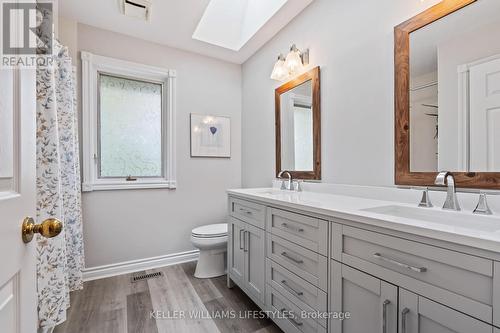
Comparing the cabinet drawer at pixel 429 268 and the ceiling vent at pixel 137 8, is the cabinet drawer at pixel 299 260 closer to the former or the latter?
the cabinet drawer at pixel 429 268

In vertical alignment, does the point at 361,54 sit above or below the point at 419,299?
above

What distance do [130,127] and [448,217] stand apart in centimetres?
263

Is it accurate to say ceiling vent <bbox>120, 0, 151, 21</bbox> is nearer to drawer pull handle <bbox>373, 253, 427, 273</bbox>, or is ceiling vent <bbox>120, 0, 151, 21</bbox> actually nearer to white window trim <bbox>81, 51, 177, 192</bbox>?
white window trim <bbox>81, 51, 177, 192</bbox>

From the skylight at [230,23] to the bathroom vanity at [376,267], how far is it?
173cm

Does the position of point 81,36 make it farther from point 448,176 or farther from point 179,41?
point 448,176

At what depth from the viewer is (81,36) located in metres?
2.15

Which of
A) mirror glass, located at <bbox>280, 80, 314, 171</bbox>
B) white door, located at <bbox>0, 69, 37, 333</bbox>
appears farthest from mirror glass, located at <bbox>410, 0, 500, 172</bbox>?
white door, located at <bbox>0, 69, 37, 333</bbox>

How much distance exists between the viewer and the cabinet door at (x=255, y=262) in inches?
61.9

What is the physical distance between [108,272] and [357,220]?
2.33 m

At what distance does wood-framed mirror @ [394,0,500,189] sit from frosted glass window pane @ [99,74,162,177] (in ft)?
7.35

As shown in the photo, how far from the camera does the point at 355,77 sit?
1.56 m

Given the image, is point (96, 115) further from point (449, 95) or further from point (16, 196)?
point (449, 95)

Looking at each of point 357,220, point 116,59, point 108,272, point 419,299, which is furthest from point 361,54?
point 108,272

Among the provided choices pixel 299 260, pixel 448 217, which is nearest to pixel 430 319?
pixel 448 217
